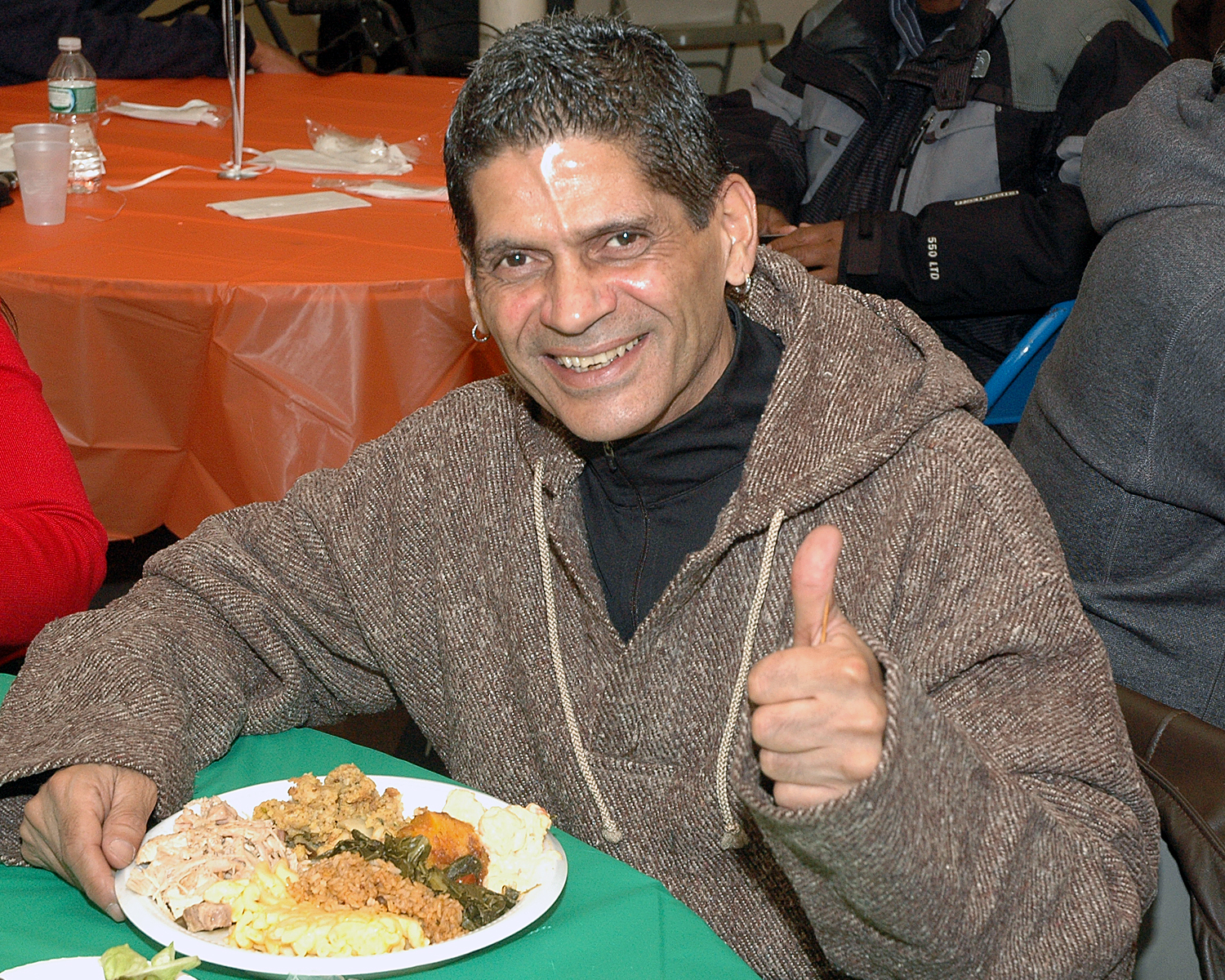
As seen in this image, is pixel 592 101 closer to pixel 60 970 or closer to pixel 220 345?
pixel 60 970

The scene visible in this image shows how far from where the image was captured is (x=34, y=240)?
8.15 ft

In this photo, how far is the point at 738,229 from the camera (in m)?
1.41

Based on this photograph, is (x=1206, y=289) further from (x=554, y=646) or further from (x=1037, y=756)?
(x=554, y=646)

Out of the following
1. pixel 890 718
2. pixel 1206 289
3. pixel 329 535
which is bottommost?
pixel 329 535

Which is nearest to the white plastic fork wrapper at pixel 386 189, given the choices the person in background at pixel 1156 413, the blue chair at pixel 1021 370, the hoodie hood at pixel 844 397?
the blue chair at pixel 1021 370

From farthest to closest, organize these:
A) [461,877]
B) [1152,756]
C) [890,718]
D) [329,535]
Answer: [329,535]
[1152,756]
[461,877]
[890,718]

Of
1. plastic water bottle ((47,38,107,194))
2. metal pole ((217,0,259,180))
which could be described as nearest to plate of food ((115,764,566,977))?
plastic water bottle ((47,38,107,194))

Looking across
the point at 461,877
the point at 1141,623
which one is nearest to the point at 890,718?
the point at 461,877

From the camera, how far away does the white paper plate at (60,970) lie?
860 millimetres

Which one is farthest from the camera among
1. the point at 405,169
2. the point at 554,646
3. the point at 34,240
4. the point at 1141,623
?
the point at 405,169

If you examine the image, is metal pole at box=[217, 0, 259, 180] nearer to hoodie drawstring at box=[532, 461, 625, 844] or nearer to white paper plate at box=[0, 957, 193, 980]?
hoodie drawstring at box=[532, 461, 625, 844]

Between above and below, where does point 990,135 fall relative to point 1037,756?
above

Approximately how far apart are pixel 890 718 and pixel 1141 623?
968mm

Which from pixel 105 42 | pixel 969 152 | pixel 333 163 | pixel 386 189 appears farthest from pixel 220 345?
pixel 105 42
